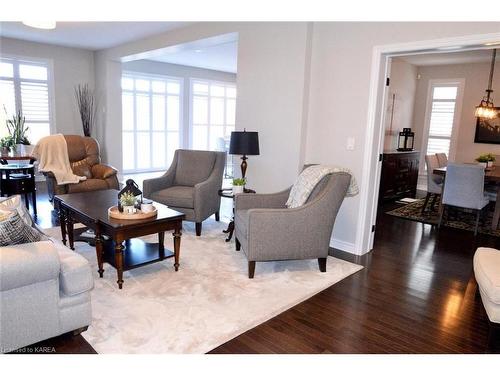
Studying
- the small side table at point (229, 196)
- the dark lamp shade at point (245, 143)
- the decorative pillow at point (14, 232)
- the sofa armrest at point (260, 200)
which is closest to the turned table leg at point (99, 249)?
the decorative pillow at point (14, 232)

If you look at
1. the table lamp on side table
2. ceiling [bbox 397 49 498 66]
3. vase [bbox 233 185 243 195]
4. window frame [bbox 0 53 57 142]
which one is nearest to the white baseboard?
vase [bbox 233 185 243 195]

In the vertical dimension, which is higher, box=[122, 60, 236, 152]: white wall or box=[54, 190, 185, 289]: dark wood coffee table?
box=[122, 60, 236, 152]: white wall

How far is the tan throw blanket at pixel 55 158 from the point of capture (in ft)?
16.1

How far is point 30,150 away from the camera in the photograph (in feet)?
18.8

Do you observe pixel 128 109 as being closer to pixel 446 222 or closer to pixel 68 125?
pixel 68 125

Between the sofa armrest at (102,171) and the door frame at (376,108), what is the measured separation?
3.36 m

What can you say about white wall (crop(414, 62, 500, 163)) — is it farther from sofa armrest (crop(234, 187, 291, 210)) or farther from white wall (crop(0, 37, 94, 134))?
white wall (crop(0, 37, 94, 134))

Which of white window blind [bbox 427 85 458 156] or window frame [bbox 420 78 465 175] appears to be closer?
window frame [bbox 420 78 465 175]

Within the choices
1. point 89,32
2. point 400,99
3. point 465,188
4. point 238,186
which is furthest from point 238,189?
point 400,99

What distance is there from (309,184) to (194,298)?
4.69 ft

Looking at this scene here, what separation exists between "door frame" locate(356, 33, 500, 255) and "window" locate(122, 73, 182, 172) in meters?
6.47

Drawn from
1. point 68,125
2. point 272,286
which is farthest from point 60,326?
point 68,125

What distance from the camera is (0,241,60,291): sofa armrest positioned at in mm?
1864
